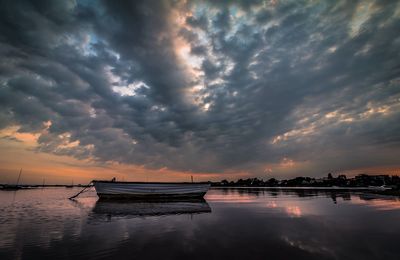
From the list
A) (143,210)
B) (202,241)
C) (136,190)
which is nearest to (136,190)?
(136,190)

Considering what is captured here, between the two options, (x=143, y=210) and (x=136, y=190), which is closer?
(x=143, y=210)

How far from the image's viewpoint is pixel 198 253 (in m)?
8.98

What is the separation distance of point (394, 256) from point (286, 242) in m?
4.01

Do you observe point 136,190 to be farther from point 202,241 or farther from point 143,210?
point 202,241

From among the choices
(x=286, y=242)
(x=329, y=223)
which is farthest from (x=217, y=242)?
(x=329, y=223)

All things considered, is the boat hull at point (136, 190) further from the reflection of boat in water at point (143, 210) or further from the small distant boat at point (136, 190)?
the reflection of boat in water at point (143, 210)

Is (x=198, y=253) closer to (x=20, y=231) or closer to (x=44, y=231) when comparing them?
(x=44, y=231)

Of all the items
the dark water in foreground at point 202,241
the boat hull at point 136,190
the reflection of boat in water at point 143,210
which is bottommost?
the dark water in foreground at point 202,241

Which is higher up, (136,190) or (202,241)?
(136,190)

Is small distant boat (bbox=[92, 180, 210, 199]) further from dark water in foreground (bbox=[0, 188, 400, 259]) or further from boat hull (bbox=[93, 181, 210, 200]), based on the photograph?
dark water in foreground (bbox=[0, 188, 400, 259])

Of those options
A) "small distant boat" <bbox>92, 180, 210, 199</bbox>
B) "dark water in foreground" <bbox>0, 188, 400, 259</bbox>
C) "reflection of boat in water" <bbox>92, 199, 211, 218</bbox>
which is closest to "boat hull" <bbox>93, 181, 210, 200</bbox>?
"small distant boat" <bbox>92, 180, 210, 199</bbox>

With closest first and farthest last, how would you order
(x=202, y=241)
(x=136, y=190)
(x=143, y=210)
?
1. (x=202, y=241)
2. (x=143, y=210)
3. (x=136, y=190)

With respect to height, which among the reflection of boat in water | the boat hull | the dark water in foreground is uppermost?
the boat hull

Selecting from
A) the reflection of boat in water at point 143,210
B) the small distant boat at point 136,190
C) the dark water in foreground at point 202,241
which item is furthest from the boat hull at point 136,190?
the dark water in foreground at point 202,241
